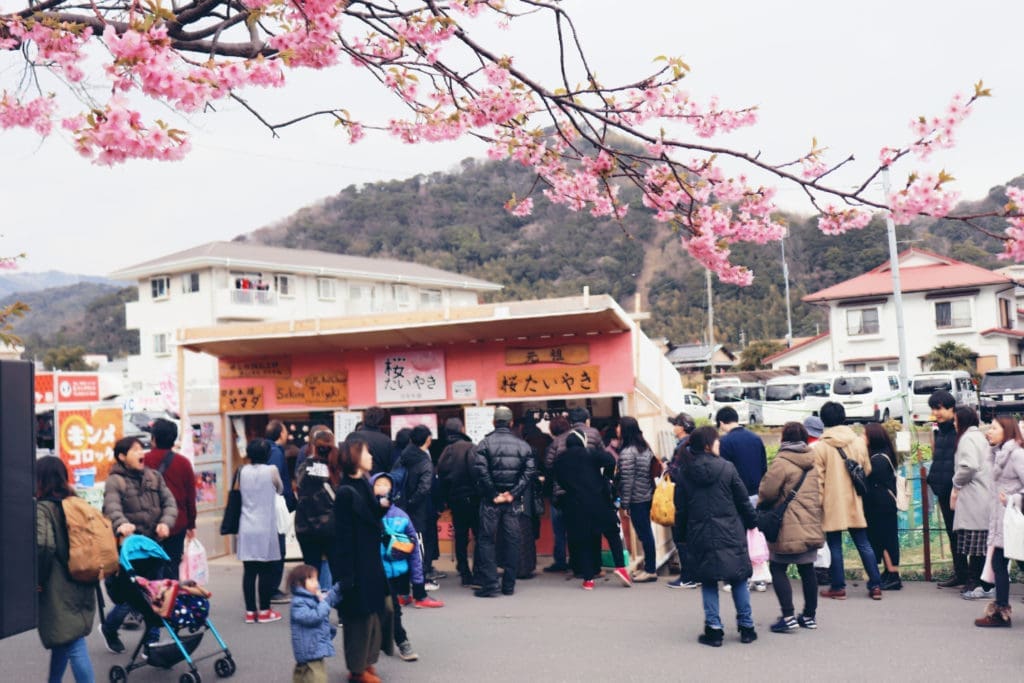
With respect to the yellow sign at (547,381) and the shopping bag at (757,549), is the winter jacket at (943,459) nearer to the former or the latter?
the shopping bag at (757,549)

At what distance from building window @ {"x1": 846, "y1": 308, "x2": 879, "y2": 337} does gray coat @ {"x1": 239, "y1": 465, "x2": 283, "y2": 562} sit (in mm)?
41157

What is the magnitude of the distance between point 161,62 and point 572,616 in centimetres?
562

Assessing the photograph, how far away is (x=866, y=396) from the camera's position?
3159 centimetres

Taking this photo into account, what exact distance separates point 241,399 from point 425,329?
3.05 meters

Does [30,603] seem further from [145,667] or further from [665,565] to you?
[665,565]

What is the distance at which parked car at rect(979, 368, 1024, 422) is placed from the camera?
24964mm

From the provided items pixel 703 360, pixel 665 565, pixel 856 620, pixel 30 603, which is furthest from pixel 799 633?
pixel 703 360

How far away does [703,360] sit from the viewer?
58031 millimetres

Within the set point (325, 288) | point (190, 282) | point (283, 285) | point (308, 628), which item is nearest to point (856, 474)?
point (308, 628)

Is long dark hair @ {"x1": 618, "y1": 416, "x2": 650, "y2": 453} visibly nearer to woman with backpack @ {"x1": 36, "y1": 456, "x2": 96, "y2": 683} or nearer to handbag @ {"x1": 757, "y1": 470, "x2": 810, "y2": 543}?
handbag @ {"x1": 757, "y1": 470, "x2": 810, "y2": 543}

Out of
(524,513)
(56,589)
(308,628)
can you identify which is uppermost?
(56,589)

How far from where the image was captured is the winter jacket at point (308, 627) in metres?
5.59

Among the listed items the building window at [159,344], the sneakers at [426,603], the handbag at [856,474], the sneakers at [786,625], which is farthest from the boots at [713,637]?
the building window at [159,344]

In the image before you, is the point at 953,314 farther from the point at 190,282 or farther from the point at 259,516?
the point at 259,516
